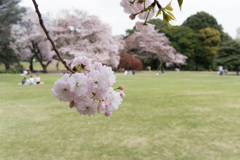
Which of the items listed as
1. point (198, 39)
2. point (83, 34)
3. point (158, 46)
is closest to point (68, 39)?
point (83, 34)

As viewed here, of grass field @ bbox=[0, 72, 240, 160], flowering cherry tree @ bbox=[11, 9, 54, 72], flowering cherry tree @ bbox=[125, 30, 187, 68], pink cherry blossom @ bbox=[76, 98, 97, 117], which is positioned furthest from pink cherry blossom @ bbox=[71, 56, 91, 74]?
flowering cherry tree @ bbox=[125, 30, 187, 68]

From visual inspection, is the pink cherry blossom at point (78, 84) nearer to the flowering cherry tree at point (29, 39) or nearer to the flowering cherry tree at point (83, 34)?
the flowering cherry tree at point (83, 34)

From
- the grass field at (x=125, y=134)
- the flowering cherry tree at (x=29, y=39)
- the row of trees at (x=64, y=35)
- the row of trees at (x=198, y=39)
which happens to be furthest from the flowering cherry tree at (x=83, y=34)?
the grass field at (x=125, y=134)

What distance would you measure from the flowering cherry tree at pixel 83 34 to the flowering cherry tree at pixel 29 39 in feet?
7.52

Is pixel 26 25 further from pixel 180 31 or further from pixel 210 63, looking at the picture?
pixel 210 63

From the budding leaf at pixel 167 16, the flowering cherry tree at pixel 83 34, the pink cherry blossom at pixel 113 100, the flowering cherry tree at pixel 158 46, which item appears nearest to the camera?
the budding leaf at pixel 167 16

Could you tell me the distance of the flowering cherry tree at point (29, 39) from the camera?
72.0ft

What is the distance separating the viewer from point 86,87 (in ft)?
2.18

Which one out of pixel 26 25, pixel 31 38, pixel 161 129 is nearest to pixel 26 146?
pixel 161 129

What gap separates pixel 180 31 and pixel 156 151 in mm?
28117

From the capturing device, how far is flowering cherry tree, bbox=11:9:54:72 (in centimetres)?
2195

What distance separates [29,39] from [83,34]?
5.89 metres

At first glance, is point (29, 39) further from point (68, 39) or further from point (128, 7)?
point (128, 7)

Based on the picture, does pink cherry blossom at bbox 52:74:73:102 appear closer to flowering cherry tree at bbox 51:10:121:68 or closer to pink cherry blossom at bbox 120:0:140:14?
pink cherry blossom at bbox 120:0:140:14
